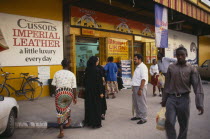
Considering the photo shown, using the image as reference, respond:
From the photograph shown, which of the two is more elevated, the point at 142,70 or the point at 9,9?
the point at 9,9

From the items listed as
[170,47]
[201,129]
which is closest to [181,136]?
[201,129]

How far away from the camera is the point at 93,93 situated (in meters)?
4.71

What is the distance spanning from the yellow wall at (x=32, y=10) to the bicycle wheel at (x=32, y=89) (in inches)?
9.4

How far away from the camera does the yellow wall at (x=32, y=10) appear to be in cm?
749

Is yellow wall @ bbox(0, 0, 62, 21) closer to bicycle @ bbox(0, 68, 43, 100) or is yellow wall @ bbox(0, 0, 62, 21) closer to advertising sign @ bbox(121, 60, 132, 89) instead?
bicycle @ bbox(0, 68, 43, 100)

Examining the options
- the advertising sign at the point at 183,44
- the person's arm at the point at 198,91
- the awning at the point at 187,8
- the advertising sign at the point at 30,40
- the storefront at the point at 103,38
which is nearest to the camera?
the person's arm at the point at 198,91

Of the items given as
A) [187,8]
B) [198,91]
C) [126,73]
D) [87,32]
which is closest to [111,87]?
[87,32]

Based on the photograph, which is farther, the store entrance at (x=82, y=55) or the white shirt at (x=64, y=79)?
the store entrance at (x=82, y=55)

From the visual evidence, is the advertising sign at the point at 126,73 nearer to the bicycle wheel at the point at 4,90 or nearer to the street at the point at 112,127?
the street at the point at 112,127

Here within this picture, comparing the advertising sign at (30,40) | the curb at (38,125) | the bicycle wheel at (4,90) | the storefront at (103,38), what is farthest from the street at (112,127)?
the storefront at (103,38)

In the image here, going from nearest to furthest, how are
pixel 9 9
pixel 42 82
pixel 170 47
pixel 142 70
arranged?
pixel 142 70 < pixel 9 9 < pixel 42 82 < pixel 170 47

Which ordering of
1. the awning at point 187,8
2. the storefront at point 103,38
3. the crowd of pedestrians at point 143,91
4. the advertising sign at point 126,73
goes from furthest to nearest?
Result: the advertising sign at point 126,73, the storefront at point 103,38, the awning at point 187,8, the crowd of pedestrians at point 143,91

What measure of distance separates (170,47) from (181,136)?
14.1m

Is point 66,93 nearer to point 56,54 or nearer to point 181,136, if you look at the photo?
point 181,136
